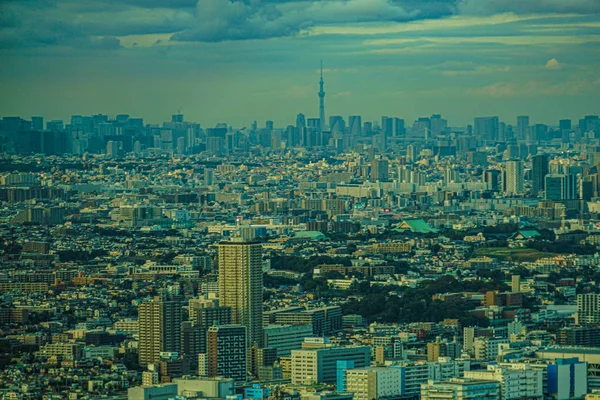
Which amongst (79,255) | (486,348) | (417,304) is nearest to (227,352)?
(486,348)

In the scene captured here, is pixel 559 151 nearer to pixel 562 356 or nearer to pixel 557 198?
pixel 557 198

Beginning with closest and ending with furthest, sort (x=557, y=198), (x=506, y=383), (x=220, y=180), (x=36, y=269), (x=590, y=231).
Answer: (x=506, y=383), (x=36, y=269), (x=590, y=231), (x=557, y=198), (x=220, y=180)

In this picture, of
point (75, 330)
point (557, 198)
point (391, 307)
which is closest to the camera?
point (75, 330)

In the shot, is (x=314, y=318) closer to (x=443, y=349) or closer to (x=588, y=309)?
(x=443, y=349)

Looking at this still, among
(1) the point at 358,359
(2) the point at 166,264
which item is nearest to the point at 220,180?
(2) the point at 166,264

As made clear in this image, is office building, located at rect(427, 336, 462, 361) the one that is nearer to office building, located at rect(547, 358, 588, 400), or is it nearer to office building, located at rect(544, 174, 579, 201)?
office building, located at rect(547, 358, 588, 400)

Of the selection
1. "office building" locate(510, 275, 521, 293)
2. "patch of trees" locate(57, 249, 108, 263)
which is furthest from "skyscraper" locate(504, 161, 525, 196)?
"office building" locate(510, 275, 521, 293)

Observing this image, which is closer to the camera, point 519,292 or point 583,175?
point 519,292

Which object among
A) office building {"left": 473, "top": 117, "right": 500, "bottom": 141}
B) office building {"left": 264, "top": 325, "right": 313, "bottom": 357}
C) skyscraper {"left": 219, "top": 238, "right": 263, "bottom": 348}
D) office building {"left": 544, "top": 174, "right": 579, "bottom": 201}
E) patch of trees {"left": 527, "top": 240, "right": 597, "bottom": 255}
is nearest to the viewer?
office building {"left": 264, "top": 325, "right": 313, "bottom": 357}
